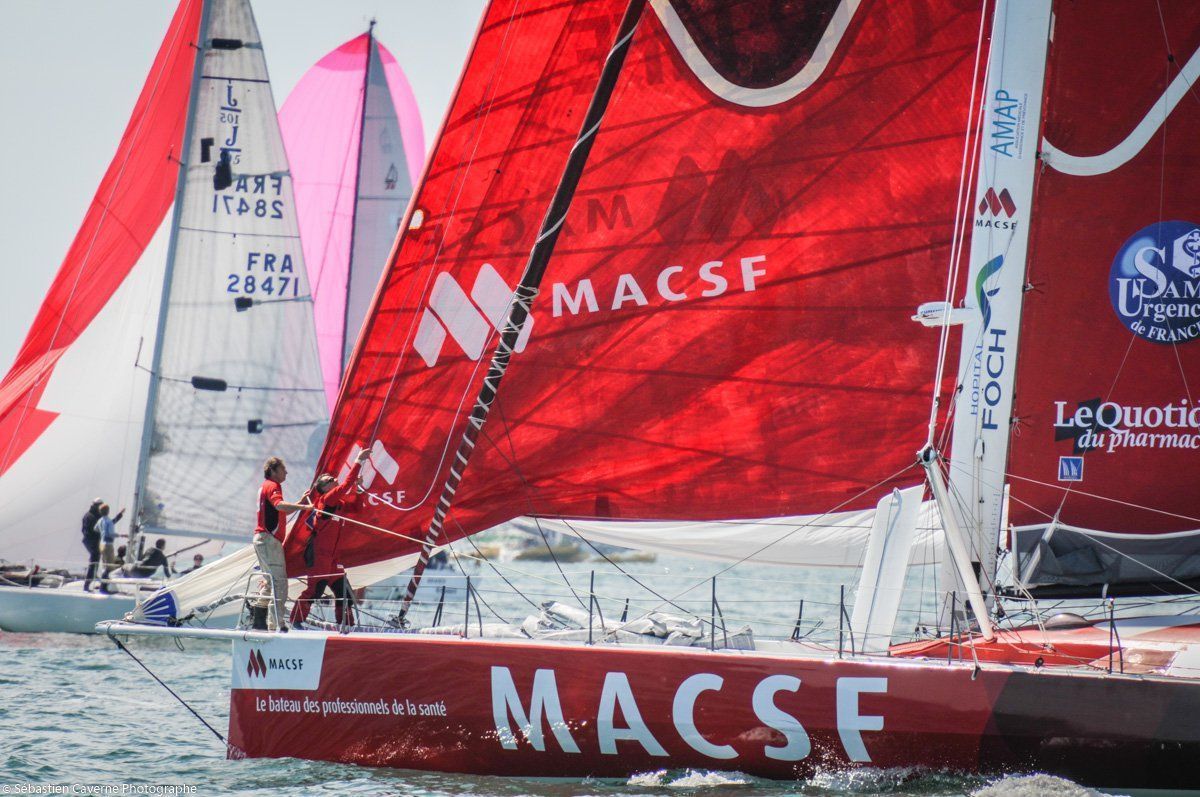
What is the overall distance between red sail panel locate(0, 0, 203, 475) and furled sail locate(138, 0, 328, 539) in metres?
0.33

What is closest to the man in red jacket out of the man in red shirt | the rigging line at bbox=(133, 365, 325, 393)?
the man in red shirt

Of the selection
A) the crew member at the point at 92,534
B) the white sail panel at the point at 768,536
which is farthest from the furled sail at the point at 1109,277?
the crew member at the point at 92,534

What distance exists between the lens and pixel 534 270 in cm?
1026

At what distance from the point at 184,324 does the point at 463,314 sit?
461 inches

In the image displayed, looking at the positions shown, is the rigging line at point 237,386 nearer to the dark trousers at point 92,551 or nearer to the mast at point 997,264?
the dark trousers at point 92,551

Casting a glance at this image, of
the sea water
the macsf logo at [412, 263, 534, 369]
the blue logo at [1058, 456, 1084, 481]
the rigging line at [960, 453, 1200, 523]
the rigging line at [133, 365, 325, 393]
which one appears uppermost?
the rigging line at [133, 365, 325, 393]

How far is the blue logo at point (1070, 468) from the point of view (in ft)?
33.3

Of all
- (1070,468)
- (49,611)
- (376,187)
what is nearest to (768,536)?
(1070,468)

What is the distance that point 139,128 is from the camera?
20.2 meters

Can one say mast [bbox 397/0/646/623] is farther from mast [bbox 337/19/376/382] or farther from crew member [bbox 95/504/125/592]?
mast [bbox 337/19/376/382]

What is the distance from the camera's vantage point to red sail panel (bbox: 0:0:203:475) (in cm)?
1894

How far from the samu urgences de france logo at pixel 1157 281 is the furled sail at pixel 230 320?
46.4 ft

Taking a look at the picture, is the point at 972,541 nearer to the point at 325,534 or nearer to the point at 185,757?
the point at 325,534

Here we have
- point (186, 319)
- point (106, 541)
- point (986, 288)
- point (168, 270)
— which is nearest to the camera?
point (986, 288)
